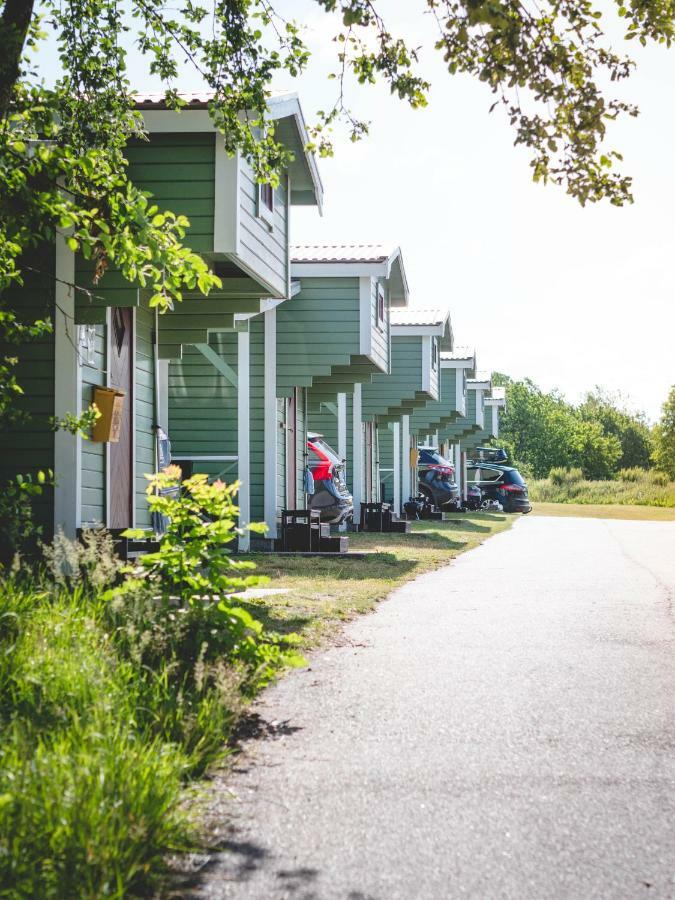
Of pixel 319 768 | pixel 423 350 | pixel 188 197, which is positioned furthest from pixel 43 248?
pixel 423 350

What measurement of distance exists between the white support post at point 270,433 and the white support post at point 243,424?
647 millimetres

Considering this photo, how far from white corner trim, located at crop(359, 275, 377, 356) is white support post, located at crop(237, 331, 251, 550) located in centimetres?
343

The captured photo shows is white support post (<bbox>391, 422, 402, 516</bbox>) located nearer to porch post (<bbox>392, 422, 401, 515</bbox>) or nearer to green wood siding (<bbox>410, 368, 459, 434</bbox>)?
porch post (<bbox>392, 422, 401, 515</bbox>)

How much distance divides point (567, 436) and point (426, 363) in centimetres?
7524

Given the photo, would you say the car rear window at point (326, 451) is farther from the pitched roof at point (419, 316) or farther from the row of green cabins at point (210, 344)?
the pitched roof at point (419, 316)

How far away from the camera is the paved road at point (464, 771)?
3.64m

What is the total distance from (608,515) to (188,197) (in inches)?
1348

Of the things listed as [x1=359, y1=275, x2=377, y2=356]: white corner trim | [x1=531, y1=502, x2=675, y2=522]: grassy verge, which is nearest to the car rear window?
[x1=359, y1=275, x2=377, y2=356]: white corner trim

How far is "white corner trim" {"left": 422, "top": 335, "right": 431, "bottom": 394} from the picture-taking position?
95.8 feet

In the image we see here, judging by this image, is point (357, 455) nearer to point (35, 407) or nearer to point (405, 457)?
point (405, 457)

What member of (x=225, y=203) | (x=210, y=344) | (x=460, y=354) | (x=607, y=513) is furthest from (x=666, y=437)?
(x=225, y=203)

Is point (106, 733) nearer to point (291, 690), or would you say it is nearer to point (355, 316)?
point (291, 690)

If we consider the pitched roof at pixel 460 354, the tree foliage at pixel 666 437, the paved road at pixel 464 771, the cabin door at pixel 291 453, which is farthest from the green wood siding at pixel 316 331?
the tree foliage at pixel 666 437

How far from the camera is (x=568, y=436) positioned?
335 feet
